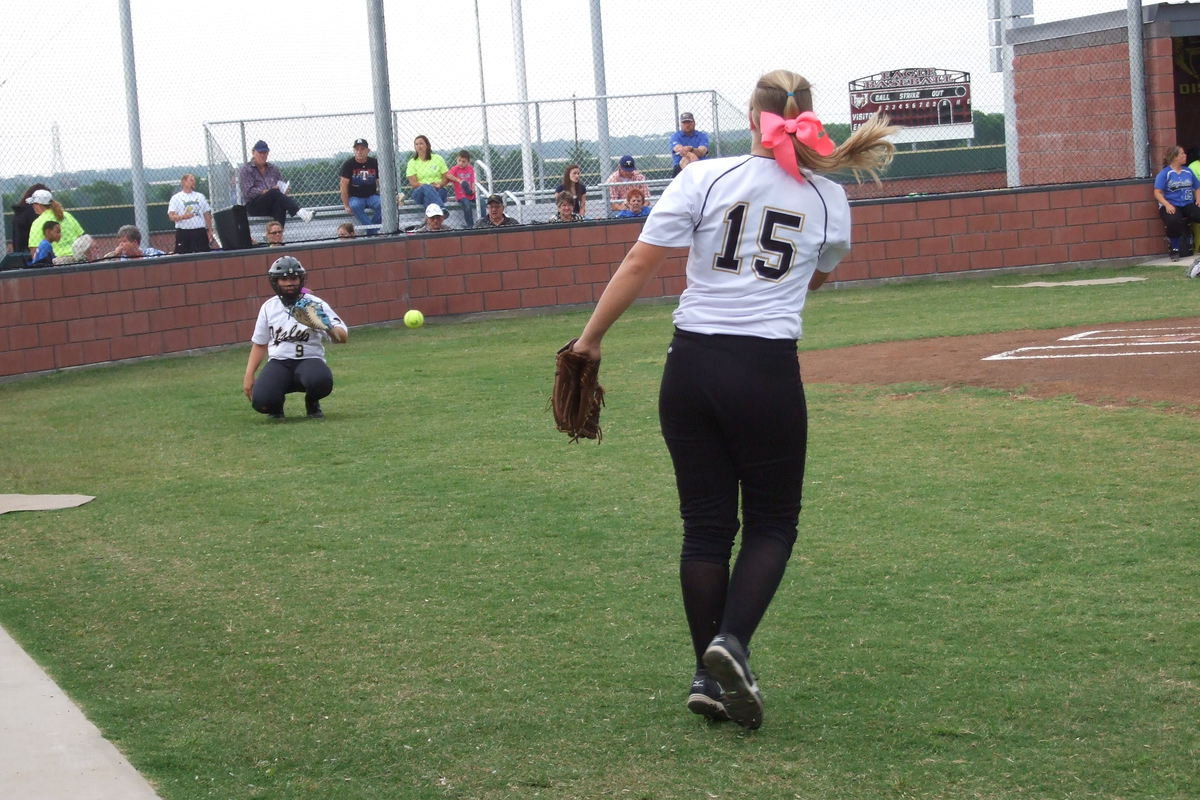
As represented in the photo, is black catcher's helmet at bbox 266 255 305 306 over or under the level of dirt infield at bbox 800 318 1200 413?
over

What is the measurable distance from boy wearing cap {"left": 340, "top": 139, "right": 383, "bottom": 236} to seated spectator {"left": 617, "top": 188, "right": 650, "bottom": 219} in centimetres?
318

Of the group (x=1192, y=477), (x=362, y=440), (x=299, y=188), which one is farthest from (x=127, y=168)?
(x=1192, y=477)

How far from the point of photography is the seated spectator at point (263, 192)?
18.0 metres

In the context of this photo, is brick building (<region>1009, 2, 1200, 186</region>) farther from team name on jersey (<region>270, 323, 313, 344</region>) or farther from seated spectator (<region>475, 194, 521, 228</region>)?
team name on jersey (<region>270, 323, 313, 344</region>)

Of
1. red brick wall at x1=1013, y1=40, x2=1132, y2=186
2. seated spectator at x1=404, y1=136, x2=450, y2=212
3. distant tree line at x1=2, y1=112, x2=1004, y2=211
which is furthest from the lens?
red brick wall at x1=1013, y1=40, x2=1132, y2=186

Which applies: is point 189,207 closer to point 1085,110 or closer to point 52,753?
point 1085,110

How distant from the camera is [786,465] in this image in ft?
13.5

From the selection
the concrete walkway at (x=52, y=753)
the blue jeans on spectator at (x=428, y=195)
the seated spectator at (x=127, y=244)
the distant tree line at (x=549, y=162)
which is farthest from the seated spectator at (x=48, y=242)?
the concrete walkway at (x=52, y=753)

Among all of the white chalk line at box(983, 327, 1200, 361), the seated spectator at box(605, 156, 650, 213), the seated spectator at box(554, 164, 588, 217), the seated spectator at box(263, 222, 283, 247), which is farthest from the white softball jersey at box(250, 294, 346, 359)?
the seated spectator at box(605, 156, 650, 213)

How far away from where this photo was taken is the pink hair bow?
13.0 feet

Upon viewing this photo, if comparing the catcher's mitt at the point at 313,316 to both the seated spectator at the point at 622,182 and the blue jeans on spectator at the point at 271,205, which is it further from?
the seated spectator at the point at 622,182

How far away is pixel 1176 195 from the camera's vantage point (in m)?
19.0

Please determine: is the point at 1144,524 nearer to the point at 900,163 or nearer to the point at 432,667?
the point at 432,667

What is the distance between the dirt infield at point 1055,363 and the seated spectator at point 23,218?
8.47 m
